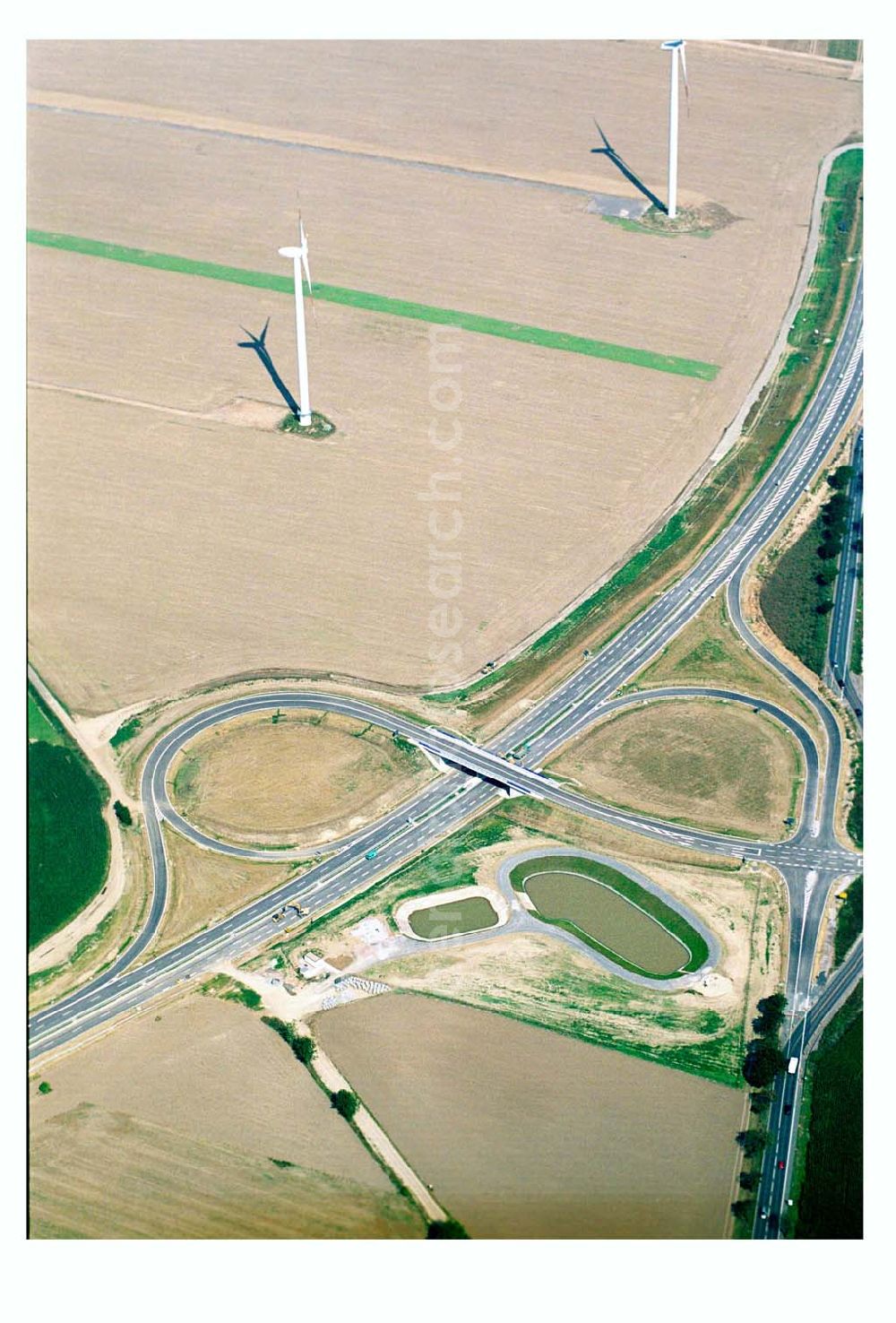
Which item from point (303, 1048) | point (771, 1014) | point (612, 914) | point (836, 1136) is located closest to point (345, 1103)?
point (303, 1048)

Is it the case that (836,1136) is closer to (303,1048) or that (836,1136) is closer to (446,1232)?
(446,1232)

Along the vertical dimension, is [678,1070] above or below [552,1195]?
above

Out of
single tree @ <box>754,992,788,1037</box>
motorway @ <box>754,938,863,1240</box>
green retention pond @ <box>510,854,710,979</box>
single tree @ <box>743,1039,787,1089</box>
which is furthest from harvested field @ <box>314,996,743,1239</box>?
green retention pond @ <box>510,854,710,979</box>

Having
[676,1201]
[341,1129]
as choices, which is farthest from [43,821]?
[676,1201]

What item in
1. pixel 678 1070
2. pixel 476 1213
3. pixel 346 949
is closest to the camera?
pixel 476 1213

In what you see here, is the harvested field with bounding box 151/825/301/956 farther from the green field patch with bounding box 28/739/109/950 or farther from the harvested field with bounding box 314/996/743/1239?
the harvested field with bounding box 314/996/743/1239

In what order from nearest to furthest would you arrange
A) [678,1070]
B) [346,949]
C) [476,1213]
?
[476,1213], [678,1070], [346,949]

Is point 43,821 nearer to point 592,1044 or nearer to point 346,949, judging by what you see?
point 346,949

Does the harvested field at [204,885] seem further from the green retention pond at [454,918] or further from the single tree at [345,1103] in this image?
the single tree at [345,1103]
